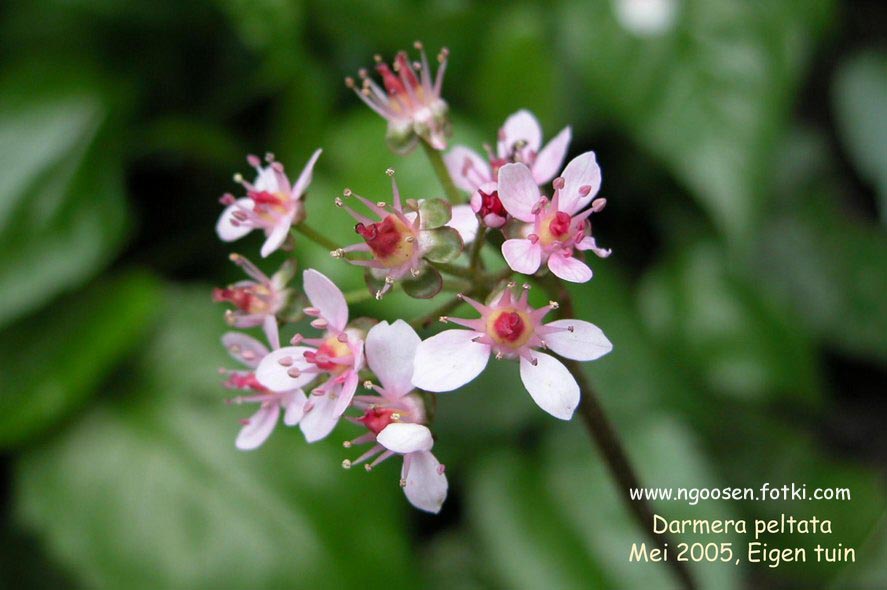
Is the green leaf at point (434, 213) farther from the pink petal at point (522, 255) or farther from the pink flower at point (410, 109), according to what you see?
the pink flower at point (410, 109)

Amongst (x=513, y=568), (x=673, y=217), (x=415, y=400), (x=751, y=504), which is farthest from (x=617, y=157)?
(x=415, y=400)

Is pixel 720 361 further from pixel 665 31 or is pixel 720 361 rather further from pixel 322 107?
pixel 322 107

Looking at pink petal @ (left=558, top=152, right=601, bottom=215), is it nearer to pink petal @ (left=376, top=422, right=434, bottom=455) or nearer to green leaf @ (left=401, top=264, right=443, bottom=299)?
green leaf @ (left=401, top=264, right=443, bottom=299)

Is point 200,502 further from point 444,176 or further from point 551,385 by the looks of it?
point 551,385

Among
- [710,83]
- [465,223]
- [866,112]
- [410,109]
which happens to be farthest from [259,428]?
[866,112]

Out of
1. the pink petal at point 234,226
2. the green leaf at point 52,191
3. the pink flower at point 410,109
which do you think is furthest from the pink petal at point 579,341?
the green leaf at point 52,191

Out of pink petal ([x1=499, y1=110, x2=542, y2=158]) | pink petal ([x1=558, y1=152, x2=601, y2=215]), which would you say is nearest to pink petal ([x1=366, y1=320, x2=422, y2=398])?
pink petal ([x1=558, y1=152, x2=601, y2=215])
